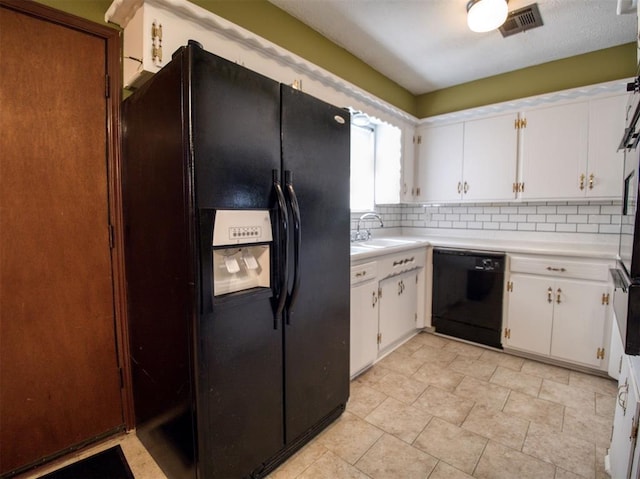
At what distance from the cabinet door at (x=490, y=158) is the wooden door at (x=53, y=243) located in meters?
2.93

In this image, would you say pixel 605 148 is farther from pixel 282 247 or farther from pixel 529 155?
pixel 282 247

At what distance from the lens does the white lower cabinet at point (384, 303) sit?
2.14m

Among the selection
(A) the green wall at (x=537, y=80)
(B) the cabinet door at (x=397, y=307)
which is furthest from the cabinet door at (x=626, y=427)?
(A) the green wall at (x=537, y=80)

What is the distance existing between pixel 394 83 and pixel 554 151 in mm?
1591

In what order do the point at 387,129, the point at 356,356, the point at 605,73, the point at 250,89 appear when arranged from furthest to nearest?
the point at 387,129
the point at 605,73
the point at 356,356
the point at 250,89

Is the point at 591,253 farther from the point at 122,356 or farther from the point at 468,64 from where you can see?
the point at 122,356

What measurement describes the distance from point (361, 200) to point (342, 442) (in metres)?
2.22

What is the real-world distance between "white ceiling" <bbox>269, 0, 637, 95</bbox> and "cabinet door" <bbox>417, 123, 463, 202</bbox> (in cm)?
55

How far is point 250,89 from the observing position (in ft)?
4.00

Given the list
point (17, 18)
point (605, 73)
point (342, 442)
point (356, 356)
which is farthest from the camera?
point (605, 73)

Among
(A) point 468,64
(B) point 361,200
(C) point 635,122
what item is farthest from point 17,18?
(A) point 468,64

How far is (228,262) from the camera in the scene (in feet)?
4.04

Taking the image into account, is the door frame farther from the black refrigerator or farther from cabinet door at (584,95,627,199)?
cabinet door at (584,95,627,199)

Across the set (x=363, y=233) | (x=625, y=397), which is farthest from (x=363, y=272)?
(x=625, y=397)
